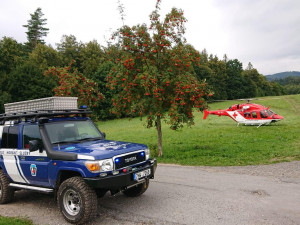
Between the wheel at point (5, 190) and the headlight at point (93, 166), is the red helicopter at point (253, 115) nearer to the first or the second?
the headlight at point (93, 166)

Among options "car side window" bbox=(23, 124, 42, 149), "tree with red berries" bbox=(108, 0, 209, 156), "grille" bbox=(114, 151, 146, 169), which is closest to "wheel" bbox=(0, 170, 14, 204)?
"car side window" bbox=(23, 124, 42, 149)

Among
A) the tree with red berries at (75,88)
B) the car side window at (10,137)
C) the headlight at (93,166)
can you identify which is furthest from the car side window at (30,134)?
the tree with red berries at (75,88)

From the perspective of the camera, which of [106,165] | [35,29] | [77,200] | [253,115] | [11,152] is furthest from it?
[35,29]

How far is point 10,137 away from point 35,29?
78.8 metres

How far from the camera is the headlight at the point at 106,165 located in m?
5.21

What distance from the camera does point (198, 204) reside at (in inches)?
244

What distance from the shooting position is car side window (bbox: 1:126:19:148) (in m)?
6.72

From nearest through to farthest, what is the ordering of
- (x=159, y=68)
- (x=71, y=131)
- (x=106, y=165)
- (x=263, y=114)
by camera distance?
(x=106, y=165) < (x=71, y=131) < (x=159, y=68) < (x=263, y=114)

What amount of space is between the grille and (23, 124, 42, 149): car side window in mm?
1983

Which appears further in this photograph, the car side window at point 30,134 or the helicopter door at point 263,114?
the helicopter door at point 263,114

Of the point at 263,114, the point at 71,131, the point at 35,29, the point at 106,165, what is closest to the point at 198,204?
the point at 106,165

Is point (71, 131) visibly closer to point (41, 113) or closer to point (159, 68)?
point (41, 113)

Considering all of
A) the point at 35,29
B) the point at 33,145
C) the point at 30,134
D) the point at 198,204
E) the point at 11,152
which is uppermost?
the point at 35,29

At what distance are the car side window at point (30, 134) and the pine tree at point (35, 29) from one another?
3041 inches
